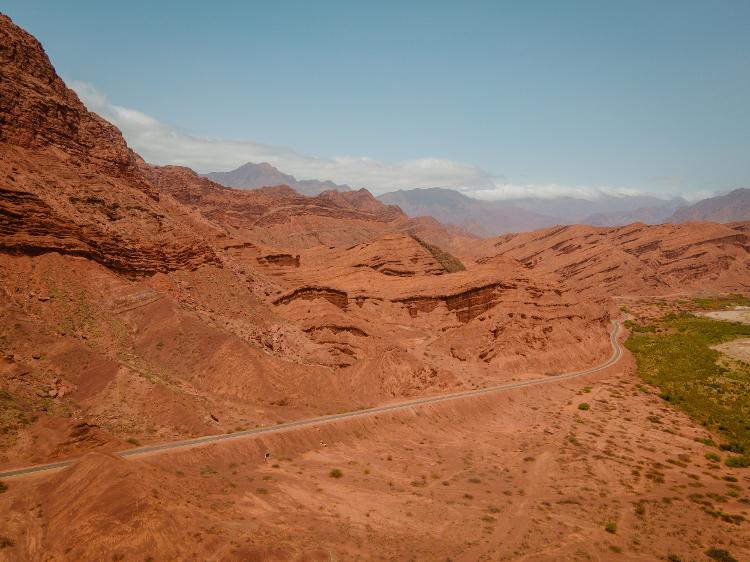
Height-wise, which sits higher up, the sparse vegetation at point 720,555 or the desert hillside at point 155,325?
the desert hillside at point 155,325

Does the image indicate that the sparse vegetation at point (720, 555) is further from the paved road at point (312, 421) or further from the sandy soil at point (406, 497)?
the paved road at point (312, 421)

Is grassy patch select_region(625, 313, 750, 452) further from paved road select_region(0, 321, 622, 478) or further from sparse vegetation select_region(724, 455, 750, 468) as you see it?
paved road select_region(0, 321, 622, 478)

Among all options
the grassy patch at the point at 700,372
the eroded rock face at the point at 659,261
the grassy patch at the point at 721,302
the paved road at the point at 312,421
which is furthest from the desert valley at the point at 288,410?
the eroded rock face at the point at 659,261

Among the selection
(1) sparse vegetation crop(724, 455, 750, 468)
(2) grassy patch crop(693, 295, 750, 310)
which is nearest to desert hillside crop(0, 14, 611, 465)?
(1) sparse vegetation crop(724, 455, 750, 468)

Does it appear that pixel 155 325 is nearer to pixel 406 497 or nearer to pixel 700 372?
Result: pixel 406 497

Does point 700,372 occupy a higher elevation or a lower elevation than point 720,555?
lower

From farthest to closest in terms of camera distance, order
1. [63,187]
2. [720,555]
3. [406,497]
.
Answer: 1. [63,187]
2. [406,497]
3. [720,555]

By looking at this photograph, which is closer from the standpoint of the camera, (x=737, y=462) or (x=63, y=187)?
(x=737, y=462)

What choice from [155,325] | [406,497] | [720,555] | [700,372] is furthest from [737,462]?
[155,325]
